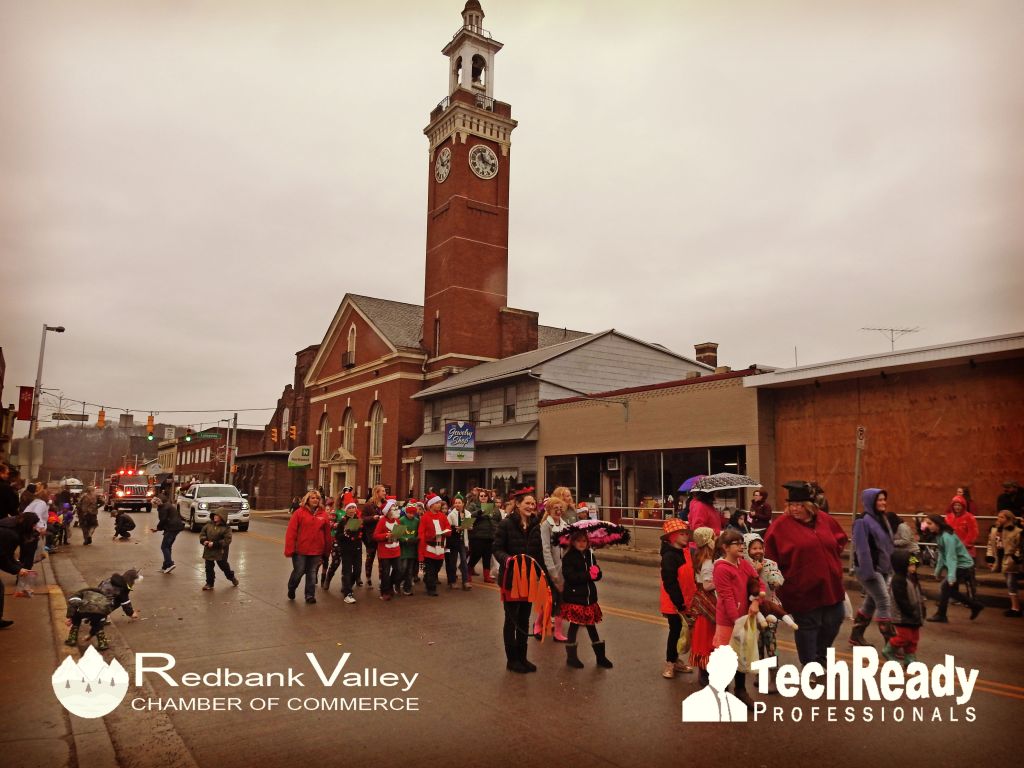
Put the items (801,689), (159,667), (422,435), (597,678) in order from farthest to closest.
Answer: (422,435) → (159,667) → (597,678) → (801,689)

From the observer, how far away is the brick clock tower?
4175cm

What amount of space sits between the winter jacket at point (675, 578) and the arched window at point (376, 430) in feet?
118

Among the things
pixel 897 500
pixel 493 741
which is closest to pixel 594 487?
pixel 897 500

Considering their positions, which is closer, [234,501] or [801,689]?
[801,689]

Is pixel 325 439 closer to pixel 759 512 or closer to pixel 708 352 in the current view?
pixel 708 352

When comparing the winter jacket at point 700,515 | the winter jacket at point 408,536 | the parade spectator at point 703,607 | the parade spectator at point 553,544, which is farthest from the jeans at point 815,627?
the winter jacket at point 408,536

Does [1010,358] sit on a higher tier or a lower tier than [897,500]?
higher

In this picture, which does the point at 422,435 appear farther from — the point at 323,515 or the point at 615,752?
the point at 615,752

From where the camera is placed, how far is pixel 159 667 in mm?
7629

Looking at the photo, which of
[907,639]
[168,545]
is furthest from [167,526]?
[907,639]

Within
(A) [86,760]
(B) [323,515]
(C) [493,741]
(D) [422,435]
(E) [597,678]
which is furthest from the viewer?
(D) [422,435]

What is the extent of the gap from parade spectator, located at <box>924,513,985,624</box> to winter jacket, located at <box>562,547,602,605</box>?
6055 millimetres

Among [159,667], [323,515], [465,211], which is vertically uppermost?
[465,211]

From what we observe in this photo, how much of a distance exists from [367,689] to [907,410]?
1550 cm
